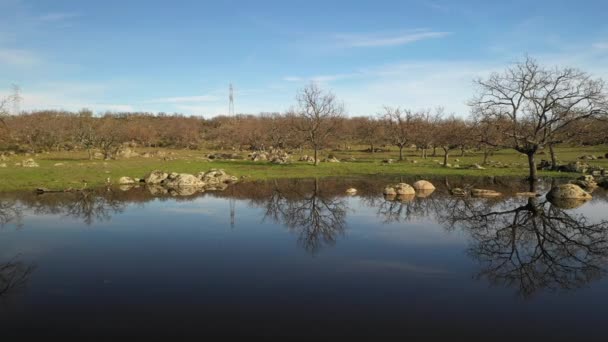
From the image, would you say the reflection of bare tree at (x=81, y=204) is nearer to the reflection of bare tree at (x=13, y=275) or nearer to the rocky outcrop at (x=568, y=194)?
the reflection of bare tree at (x=13, y=275)

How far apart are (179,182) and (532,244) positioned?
2835 centimetres

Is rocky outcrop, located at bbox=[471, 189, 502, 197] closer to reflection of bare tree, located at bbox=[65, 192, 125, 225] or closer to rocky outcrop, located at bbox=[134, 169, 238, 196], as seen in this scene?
rocky outcrop, located at bbox=[134, 169, 238, 196]

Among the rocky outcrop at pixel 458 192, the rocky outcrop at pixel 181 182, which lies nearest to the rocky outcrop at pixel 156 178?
the rocky outcrop at pixel 181 182

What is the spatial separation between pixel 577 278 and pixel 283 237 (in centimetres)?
1104

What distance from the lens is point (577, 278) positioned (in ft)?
43.7

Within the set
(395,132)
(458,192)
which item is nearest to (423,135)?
(395,132)

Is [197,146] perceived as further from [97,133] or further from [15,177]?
[15,177]

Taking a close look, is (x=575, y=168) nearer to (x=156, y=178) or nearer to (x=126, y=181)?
(x=156, y=178)

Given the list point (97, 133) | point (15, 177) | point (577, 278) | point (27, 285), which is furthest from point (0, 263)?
point (97, 133)

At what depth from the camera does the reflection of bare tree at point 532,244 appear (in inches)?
528

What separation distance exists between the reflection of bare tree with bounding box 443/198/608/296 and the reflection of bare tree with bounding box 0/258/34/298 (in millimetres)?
14346

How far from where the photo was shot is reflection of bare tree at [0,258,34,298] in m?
12.4

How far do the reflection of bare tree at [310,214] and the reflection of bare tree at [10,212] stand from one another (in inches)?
516

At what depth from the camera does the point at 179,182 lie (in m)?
36.9
